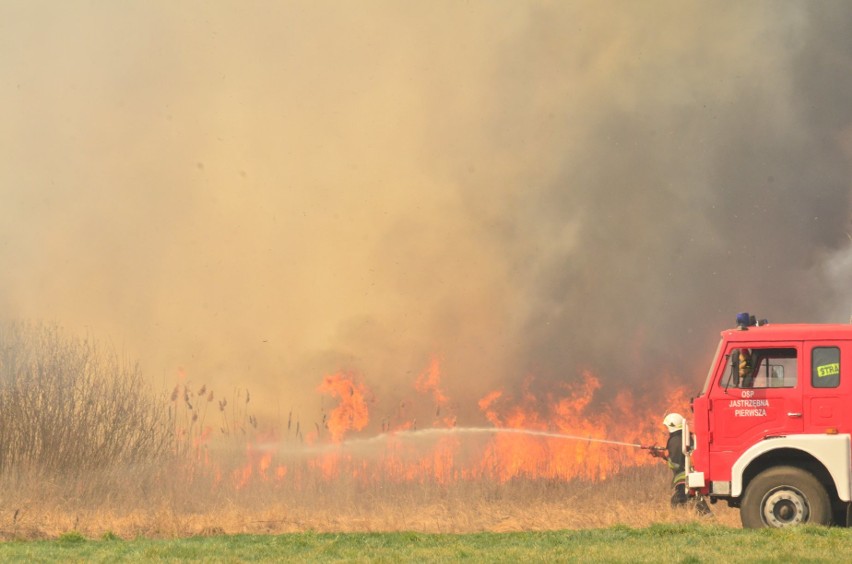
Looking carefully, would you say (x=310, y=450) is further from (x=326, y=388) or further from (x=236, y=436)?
(x=326, y=388)

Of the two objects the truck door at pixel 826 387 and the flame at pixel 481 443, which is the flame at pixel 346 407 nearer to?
the flame at pixel 481 443

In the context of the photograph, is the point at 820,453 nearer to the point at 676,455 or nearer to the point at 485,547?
the point at 676,455

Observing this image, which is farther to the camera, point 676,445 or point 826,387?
point 676,445

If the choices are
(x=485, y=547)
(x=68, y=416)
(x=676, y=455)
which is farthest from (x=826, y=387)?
(x=68, y=416)

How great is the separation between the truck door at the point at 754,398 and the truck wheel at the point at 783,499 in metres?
0.62

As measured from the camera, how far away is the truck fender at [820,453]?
1541 centimetres

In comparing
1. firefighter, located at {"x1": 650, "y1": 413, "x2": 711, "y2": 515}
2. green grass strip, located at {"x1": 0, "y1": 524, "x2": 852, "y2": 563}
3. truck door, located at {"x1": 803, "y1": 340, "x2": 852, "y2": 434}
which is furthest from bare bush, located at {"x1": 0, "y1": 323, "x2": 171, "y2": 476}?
truck door, located at {"x1": 803, "y1": 340, "x2": 852, "y2": 434}

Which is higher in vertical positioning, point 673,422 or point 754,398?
point 754,398

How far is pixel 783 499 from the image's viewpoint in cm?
1570

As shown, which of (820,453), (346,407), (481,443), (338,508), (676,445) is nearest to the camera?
(820,453)

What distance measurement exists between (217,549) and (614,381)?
28.5 meters

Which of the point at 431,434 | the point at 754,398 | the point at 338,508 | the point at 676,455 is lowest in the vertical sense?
the point at 338,508

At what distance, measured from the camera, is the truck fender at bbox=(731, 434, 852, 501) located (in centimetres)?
1541

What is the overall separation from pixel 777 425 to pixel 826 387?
3.12 feet
